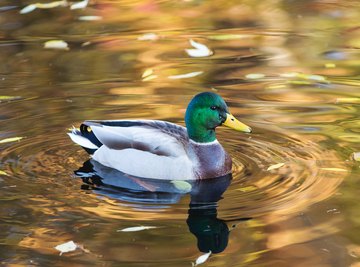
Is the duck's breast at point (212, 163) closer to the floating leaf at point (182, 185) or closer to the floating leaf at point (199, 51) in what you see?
the floating leaf at point (182, 185)

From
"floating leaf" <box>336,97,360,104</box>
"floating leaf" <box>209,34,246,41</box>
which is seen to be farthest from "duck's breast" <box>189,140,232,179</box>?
"floating leaf" <box>209,34,246,41</box>

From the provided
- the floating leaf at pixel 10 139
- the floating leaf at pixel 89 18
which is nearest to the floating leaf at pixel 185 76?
the floating leaf at pixel 10 139

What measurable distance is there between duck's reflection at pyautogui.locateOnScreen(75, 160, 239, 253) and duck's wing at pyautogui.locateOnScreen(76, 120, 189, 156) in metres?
0.23

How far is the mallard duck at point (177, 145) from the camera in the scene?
7871mm

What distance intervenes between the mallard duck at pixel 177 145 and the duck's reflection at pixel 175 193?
3.1 inches

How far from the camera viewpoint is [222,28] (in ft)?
40.2

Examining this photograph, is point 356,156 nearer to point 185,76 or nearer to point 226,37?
point 185,76

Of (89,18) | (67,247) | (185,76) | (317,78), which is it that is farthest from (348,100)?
(89,18)

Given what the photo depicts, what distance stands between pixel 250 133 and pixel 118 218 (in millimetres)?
2108

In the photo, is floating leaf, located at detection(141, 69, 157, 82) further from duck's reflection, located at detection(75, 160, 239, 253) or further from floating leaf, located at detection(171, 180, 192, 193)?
floating leaf, located at detection(171, 180, 192, 193)

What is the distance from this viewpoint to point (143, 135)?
26.3 feet

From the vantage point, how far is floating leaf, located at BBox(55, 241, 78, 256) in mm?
6457

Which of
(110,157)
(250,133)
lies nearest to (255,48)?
(250,133)

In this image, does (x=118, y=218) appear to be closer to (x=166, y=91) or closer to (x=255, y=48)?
(x=166, y=91)
